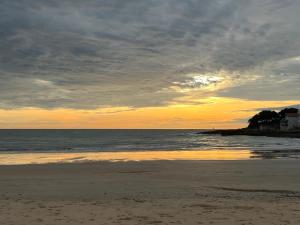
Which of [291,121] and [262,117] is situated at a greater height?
[262,117]

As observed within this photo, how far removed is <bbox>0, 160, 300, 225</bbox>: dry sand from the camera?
391 inches

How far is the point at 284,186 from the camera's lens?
53.1 feet

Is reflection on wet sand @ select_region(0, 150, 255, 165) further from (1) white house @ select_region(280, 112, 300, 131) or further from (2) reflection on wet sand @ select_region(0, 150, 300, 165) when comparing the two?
(1) white house @ select_region(280, 112, 300, 131)

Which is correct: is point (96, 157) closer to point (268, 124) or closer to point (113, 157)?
point (113, 157)

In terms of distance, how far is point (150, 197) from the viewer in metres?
13.5

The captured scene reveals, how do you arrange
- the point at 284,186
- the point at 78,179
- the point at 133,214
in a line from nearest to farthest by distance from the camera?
the point at 133,214 → the point at 284,186 → the point at 78,179

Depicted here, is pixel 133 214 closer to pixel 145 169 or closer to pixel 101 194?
pixel 101 194

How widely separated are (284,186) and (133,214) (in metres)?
8.03

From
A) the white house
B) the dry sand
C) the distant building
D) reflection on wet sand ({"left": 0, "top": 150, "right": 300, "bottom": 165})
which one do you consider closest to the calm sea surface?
reflection on wet sand ({"left": 0, "top": 150, "right": 300, "bottom": 165})

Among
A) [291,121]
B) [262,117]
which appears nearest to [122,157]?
[291,121]

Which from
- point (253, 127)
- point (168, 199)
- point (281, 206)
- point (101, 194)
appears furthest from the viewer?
point (253, 127)

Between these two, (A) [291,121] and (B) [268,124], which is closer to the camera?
(A) [291,121]

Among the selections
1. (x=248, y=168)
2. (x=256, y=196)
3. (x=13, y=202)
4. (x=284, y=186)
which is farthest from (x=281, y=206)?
(x=248, y=168)

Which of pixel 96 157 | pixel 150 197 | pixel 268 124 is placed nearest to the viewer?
pixel 150 197
